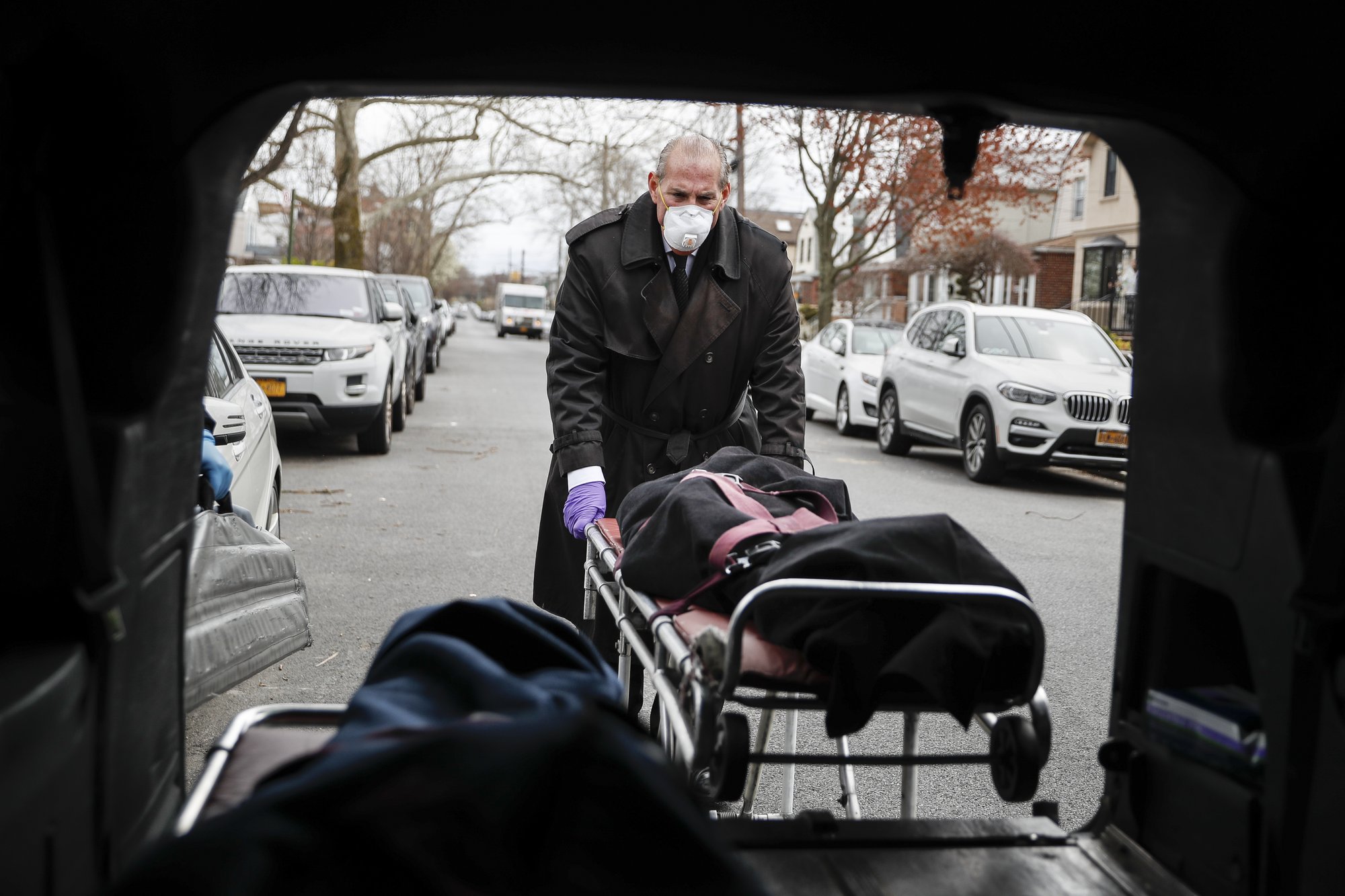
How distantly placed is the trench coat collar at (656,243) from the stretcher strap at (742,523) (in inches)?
Result: 39.1

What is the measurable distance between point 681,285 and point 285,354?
8.75m

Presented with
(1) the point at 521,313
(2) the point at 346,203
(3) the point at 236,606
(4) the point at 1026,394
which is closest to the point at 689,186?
(3) the point at 236,606

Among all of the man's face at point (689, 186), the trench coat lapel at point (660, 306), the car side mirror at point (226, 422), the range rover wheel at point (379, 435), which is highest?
the man's face at point (689, 186)

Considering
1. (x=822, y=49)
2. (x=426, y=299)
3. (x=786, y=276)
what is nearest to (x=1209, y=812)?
(x=822, y=49)

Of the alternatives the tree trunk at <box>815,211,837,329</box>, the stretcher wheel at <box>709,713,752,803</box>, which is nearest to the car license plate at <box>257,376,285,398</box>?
the stretcher wheel at <box>709,713,752,803</box>

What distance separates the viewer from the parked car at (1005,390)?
12531 mm

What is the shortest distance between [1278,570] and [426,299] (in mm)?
28135

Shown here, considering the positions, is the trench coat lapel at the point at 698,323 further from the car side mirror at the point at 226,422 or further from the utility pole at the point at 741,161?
the utility pole at the point at 741,161

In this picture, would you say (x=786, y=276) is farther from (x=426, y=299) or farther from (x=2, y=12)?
(x=426, y=299)

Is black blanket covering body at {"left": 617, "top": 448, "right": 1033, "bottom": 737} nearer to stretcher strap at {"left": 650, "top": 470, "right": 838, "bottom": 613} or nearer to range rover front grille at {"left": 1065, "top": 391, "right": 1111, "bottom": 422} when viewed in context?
stretcher strap at {"left": 650, "top": 470, "right": 838, "bottom": 613}

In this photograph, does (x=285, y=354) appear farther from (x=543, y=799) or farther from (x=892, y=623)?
(x=543, y=799)

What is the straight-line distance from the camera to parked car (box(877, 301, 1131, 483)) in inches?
493

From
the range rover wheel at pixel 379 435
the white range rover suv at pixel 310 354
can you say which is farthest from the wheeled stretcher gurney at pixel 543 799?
the range rover wheel at pixel 379 435

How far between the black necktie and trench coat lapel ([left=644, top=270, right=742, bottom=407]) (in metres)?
0.03
